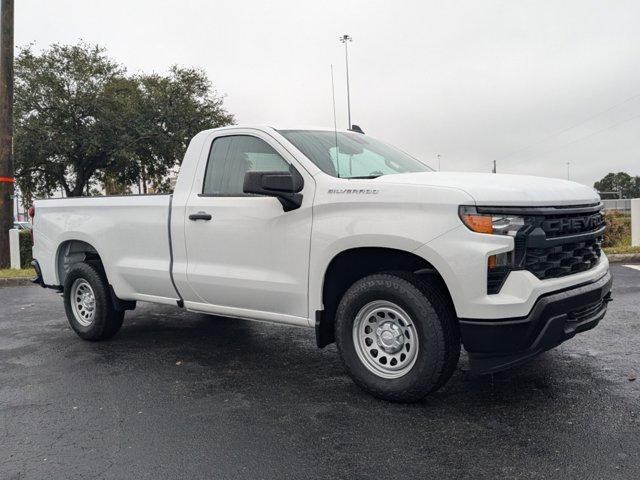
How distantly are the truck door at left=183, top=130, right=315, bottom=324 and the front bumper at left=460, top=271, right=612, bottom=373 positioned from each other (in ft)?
4.31

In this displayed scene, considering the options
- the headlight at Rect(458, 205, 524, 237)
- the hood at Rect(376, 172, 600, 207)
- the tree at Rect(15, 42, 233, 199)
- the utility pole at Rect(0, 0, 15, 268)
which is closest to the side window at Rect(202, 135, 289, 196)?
the hood at Rect(376, 172, 600, 207)

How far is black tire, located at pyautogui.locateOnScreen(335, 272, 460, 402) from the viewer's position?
385 cm

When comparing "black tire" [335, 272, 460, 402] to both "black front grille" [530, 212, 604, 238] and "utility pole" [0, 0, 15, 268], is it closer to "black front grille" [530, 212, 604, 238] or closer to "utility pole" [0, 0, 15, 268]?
"black front grille" [530, 212, 604, 238]

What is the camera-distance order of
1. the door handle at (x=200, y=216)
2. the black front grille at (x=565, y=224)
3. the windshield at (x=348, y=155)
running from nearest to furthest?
the black front grille at (x=565, y=224) → the windshield at (x=348, y=155) → the door handle at (x=200, y=216)

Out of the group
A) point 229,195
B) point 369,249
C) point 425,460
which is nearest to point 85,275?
point 229,195

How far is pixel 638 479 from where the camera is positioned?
296 centimetres

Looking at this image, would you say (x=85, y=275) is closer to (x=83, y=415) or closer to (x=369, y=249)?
(x=83, y=415)

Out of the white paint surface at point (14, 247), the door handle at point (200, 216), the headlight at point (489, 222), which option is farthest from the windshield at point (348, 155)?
the white paint surface at point (14, 247)

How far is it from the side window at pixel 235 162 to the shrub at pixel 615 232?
1124 centimetres

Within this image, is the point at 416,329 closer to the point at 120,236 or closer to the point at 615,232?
the point at 120,236

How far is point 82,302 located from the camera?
6402 millimetres

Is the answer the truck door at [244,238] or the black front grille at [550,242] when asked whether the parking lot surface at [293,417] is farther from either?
the black front grille at [550,242]

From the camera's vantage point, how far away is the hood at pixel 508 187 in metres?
3.70

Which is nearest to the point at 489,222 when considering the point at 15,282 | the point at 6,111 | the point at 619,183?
the point at 15,282
